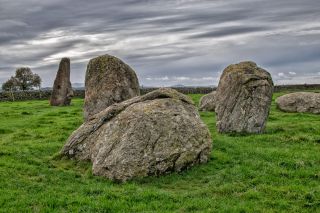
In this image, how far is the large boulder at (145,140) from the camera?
13.9m

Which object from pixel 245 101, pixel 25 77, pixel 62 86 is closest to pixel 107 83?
pixel 245 101

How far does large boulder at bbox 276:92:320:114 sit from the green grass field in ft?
47.5

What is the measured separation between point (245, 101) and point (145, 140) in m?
9.64

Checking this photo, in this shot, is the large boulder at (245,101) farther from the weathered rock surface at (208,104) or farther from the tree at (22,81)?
the tree at (22,81)

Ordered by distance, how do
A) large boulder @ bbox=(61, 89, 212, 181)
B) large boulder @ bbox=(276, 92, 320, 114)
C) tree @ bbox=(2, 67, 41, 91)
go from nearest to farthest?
large boulder @ bbox=(61, 89, 212, 181), large boulder @ bbox=(276, 92, 320, 114), tree @ bbox=(2, 67, 41, 91)

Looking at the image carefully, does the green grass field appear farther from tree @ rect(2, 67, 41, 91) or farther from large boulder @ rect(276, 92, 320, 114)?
tree @ rect(2, 67, 41, 91)

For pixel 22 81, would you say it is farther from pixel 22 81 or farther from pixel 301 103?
pixel 301 103

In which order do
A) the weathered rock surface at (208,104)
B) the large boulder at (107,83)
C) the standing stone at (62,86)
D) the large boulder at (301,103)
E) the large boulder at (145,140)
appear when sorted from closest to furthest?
the large boulder at (145,140)
the large boulder at (107,83)
the large boulder at (301,103)
the weathered rock surface at (208,104)
the standing stone at (62,86)

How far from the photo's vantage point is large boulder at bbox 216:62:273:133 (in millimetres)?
22266

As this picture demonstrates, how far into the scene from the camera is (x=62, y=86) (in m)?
45.1

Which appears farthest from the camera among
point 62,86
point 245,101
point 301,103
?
point 62,86

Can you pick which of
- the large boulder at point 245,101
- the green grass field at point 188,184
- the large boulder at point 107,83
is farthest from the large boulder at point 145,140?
the large boulder at point 107,83

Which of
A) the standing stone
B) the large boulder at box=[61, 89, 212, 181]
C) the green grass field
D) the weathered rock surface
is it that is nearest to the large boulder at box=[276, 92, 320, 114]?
the weathered rock surface

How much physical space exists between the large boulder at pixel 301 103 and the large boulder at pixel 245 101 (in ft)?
38.4
